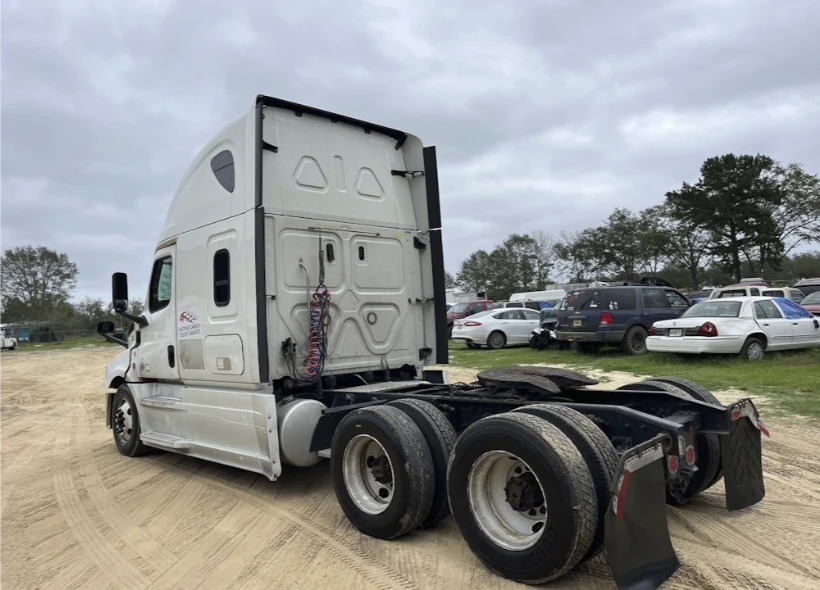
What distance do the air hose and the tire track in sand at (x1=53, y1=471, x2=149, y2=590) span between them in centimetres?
191

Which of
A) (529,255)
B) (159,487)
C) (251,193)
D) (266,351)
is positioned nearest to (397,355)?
(266,351)

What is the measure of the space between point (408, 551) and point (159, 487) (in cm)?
315

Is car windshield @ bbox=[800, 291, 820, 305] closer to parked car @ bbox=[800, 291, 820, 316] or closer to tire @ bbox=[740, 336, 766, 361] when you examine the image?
parked car @ bbox=[800, 291, 820, 316]

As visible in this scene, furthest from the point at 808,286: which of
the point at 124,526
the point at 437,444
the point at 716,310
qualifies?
the point at 124,526

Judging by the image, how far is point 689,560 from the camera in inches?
140

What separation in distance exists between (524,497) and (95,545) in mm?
3238

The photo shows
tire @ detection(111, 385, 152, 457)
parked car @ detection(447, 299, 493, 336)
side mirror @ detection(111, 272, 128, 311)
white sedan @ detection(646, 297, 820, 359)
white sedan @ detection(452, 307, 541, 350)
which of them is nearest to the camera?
side mirror @ detection(111, 272, 128, 311)

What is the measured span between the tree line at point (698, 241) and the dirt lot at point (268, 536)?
44121 millimetres

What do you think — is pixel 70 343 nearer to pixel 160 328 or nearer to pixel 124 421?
pixel 124 421

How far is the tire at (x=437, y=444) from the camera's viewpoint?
399 centimetres

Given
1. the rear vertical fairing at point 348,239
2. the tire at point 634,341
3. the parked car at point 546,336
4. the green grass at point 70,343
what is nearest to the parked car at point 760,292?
the parked car at point 546,336

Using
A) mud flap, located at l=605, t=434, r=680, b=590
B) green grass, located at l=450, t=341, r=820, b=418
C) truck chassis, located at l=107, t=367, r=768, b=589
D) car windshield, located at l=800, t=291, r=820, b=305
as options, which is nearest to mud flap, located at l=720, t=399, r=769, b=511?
truck chassis, located at l=107, t=367, r=768, b=589

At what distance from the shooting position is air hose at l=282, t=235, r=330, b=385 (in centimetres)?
534

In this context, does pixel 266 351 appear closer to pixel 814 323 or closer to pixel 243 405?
pixel 243 405
